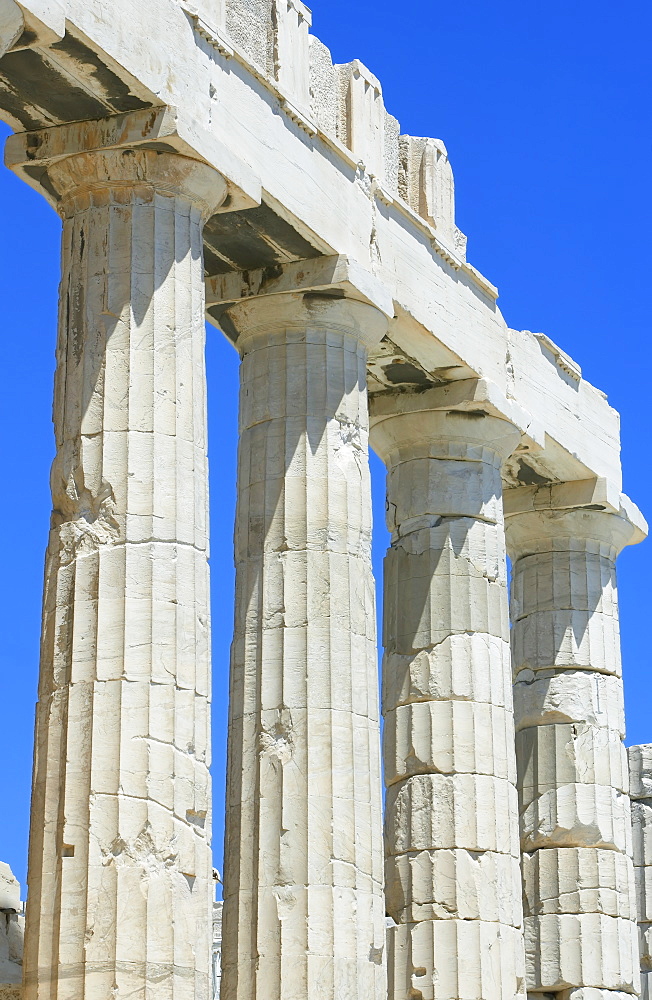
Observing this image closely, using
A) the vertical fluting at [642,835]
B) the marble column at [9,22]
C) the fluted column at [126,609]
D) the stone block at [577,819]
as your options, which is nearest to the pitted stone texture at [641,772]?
the vertical fluting at [642,835]

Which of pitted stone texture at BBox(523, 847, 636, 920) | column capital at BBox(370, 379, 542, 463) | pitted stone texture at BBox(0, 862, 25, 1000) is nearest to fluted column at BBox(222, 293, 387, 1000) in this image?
pitted stone texture at BBox(0, 862, 25, 1000)

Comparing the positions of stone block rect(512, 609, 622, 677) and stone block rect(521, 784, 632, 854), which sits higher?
stone block rect(512, 609, 622, 677)

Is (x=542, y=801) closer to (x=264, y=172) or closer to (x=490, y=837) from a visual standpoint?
(x=490, y=837)

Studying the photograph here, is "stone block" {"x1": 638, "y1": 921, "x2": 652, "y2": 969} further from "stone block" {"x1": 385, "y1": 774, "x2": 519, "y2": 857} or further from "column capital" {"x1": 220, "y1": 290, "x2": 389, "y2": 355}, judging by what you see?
"column capital" {"x1": 220, "y1": 290, "x2": 389, "y2": 355}

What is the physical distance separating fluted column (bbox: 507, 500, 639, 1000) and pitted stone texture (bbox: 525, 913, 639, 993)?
19 millimetres

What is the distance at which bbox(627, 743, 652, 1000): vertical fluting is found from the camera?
34.9m

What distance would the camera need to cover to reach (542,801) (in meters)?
30.0

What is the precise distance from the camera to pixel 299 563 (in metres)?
22.7

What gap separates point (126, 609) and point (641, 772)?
18907mm

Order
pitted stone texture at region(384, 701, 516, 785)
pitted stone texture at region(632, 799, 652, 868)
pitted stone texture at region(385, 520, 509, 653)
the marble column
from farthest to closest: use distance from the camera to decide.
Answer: pitted stone texture at region(632, 799, 652, 868) < pitted stone texture at region(385, 520, 509, 653) < pitted stone texture at region(384, 701, 516, 785) < the marble column

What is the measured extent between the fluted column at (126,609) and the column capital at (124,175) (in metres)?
0.02

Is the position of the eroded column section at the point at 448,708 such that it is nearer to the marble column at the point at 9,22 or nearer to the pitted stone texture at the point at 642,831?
the pitted stone texture at the point at 642,831

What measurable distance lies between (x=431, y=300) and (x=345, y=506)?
12.9 ft

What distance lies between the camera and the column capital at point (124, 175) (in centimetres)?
1958
